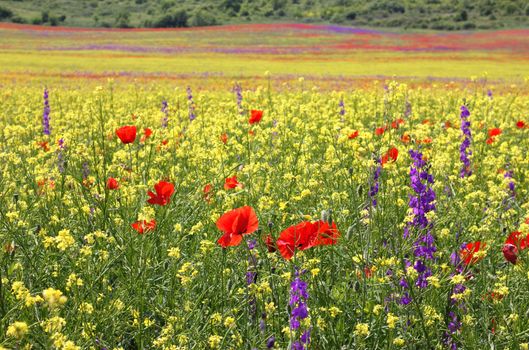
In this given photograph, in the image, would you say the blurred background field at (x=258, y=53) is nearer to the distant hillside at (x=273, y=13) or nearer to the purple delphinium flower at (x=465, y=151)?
the distant hillside at (x=273, y=13)

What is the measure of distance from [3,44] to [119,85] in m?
35.7

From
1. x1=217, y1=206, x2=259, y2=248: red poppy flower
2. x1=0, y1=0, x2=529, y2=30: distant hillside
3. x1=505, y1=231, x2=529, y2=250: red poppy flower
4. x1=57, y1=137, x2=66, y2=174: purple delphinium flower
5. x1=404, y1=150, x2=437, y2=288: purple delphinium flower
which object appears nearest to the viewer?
x1=217, y1=206, x2=259, y2=248: red poppy flower

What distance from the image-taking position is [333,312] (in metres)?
2.19

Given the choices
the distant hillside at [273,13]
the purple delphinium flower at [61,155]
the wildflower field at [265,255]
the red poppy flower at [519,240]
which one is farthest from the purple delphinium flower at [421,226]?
the distant hillside at [273,13]

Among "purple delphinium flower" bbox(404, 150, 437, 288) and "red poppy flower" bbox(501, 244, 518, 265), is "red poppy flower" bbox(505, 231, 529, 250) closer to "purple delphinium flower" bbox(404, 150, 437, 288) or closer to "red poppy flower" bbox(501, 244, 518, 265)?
"red poppy flower" bbox(501, 244, 518, 265)

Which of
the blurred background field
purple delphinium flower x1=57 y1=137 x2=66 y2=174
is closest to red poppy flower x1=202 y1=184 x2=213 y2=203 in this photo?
purple delphinium flower x1=57 y1=137 x2=66 y2=174

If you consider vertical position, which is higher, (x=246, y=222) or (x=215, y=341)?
(x=246, y=222)

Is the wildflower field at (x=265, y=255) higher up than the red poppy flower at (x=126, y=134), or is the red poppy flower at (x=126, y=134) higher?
the red poppy flower at (x=126, y=134)

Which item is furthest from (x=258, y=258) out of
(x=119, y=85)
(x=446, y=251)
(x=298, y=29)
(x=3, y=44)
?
(x=298, y=29)

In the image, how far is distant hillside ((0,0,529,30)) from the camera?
245 ft

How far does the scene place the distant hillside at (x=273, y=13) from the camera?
245 ft

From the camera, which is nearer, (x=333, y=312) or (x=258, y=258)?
(x=333, y=312)

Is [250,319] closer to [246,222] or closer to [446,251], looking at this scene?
[246,222]

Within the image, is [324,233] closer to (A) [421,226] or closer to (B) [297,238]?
(B) [297,238]
